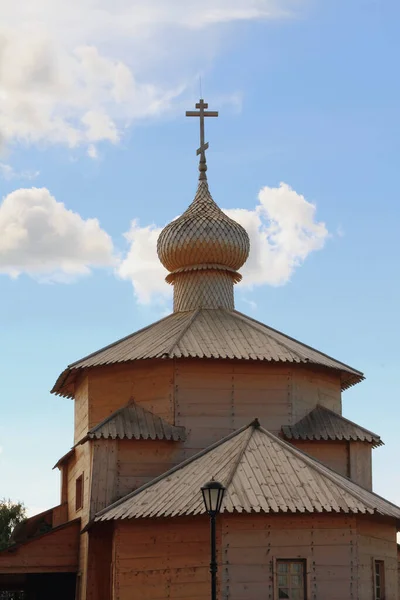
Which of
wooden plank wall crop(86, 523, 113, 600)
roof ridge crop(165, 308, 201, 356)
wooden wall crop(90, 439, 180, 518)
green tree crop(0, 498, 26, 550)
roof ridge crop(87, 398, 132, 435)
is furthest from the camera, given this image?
green tree crop(0, 498, 26, 550)

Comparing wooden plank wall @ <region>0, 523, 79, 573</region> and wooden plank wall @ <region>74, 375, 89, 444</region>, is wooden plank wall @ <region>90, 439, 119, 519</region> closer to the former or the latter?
wooden plank wall @ <region>0, 523, 79, 573</region>

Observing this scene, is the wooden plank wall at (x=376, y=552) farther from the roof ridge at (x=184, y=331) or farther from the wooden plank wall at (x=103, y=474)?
the roof ridge at (x=184, y=331)

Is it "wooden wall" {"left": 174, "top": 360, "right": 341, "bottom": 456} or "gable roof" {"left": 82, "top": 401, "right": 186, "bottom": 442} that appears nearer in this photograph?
"gable roof" {"left": 82, "top": 401, "right": 186, "bottom": 442}

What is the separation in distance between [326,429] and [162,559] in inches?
261

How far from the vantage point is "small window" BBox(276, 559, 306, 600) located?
22266mm

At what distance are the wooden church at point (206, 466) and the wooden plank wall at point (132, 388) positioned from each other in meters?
0.04

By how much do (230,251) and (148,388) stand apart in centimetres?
614

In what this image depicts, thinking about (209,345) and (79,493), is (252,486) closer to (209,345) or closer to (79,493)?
(209,345)

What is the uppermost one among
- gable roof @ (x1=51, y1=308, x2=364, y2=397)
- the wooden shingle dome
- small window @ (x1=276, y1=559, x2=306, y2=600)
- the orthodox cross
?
the orthodox cross

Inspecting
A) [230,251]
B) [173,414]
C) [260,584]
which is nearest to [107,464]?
[173,414]

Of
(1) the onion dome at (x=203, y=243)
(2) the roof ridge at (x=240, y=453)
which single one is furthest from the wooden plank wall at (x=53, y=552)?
(1) the onion dome at (x=203, y=243)

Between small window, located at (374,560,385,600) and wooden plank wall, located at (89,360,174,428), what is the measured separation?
6295 millimetres

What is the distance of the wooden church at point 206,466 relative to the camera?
73.6 ft

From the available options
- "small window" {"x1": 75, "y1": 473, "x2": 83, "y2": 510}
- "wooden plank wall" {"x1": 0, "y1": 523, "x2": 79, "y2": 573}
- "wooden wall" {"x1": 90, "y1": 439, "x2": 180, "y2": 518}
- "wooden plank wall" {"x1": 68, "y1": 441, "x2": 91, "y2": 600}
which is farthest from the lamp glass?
"small window" {"x1": 75, "y1": 473, "x2": 83, "y2": 510}
